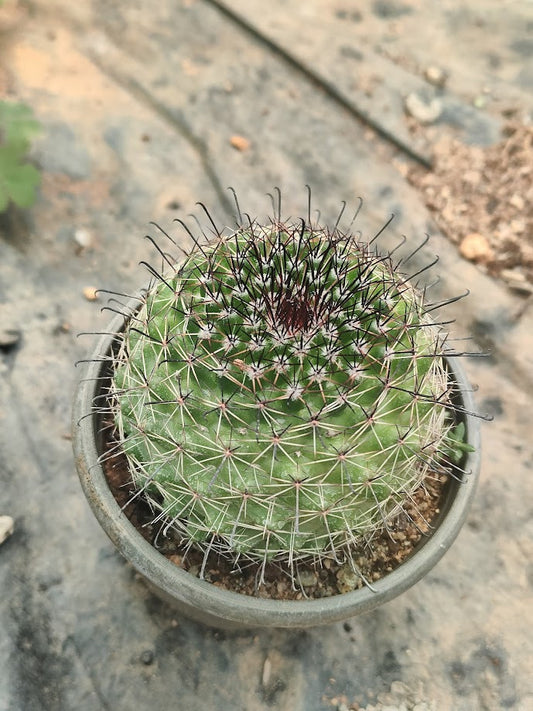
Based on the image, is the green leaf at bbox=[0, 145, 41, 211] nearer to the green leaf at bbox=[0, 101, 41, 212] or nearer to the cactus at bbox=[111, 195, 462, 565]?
the green leaf at bbox=[0, 101, 41, 212]

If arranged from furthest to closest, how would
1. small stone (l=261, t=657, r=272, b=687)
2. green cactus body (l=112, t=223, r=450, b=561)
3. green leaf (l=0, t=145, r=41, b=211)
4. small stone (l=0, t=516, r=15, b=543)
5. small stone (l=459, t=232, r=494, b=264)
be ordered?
1. small stone (l=459, t=232, r=494, b=264)
2. green leaf (l=0, t=145, r=41, b=211)
3. small stone (l=0, t=516, r=15, b=543)
4. small stone (l=261, t=657, r=272, b=687)
5. green cactus body (l=112, t=223, r=450, b=561)

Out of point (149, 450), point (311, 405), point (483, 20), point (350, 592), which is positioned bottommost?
point (350, 592)

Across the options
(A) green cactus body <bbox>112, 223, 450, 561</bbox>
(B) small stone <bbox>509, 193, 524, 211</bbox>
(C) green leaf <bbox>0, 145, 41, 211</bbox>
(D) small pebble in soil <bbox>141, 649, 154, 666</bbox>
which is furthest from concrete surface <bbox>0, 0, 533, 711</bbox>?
(A) green cactus body <bbox>112, 223, 450, 561</bbox>

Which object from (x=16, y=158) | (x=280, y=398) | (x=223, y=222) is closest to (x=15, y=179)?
(x=16, y=158)

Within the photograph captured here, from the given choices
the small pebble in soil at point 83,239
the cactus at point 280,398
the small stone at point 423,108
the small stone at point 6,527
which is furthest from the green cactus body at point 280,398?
the small stone at point 423,108

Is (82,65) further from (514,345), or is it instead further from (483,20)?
(514,345)

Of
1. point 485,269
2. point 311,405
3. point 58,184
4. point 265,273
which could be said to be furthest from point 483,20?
point 311,405

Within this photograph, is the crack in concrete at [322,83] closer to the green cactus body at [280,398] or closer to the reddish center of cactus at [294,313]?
the green cactus body at [280,398]
